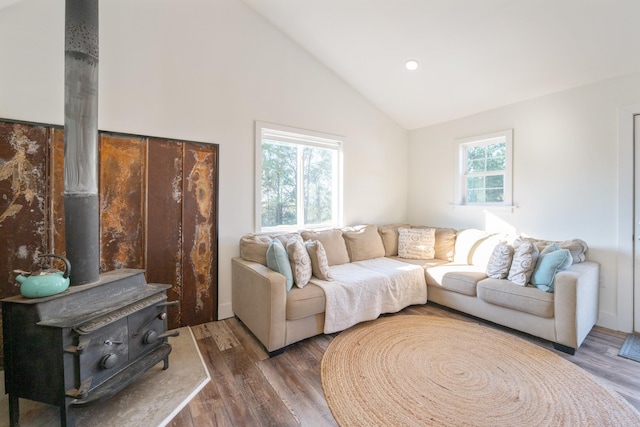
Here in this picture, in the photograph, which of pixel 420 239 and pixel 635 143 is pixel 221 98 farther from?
pixel 635 143

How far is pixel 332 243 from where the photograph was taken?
10.8ft

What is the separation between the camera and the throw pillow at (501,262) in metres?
2.69

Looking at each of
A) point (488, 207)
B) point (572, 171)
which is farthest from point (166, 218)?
point (572, 171)

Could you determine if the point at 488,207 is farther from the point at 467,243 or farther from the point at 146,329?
the point at 146,329

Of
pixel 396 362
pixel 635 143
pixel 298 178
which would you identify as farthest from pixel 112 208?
pixel 635 143

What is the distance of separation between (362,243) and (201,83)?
2544 millimetres

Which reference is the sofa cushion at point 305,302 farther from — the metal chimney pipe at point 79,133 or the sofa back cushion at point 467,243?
the sofa back cushion at point 467,243

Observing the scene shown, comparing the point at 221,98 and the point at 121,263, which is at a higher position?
the point at 221,98

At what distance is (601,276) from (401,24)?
125 inches

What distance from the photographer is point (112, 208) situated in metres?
2.35

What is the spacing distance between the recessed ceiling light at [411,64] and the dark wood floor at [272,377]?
2900mm

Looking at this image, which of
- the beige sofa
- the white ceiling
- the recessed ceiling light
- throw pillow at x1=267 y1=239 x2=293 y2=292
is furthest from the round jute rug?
the recessed ceiling light

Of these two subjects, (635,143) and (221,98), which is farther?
(221,98)

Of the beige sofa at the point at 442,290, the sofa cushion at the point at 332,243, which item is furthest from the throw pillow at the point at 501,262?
the sofa cushion at the point at 332,243
